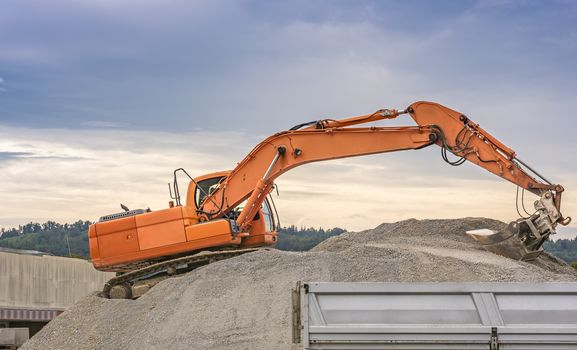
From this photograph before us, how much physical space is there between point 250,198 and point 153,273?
2530 mm

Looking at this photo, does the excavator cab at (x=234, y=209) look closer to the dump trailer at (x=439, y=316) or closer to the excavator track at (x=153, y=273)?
the excavator track at (x=153, y=273)

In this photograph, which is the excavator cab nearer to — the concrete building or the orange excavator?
the orange excavator

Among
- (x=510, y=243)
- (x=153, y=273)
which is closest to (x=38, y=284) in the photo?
(x=153, y=273)

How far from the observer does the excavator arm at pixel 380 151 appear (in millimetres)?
17047

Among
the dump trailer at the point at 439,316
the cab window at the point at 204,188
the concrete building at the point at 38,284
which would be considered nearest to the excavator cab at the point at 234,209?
the cab window at the point at 204,188

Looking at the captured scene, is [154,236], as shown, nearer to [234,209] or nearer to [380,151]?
[234,209]

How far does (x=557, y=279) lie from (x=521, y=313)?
7.58 meters

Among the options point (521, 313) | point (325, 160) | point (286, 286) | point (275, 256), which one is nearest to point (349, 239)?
point (325, 160)

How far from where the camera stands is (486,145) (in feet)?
57.3

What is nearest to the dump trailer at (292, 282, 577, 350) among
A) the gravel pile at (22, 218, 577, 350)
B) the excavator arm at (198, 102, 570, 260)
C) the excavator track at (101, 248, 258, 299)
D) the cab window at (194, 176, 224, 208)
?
the gravel pile at (22, 218, 577, 350)

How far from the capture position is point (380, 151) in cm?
1808

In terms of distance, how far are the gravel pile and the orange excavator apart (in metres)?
1.04

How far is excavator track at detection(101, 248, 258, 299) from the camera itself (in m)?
18.2

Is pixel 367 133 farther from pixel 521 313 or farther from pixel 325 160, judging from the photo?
→ pixel 521 313
